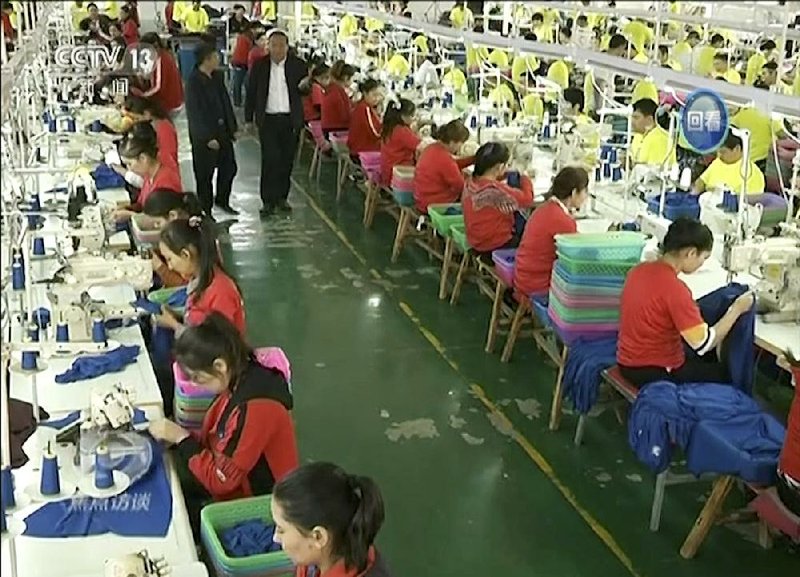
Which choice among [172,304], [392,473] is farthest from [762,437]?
[172,304]

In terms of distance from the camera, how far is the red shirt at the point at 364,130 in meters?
8.65

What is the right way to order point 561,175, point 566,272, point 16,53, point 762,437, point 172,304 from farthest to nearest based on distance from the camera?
point 561,175 → point 566,272 → point 172,304 → point 762,437 → point 16,53

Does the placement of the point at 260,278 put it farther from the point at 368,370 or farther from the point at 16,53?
A: the point at 16,53

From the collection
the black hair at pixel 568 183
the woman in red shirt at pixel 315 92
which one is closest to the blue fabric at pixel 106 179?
the black hair at pixel 568 183

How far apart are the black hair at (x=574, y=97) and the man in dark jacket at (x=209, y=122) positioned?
270 cm

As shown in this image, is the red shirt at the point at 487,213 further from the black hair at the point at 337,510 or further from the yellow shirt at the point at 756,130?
the black hair at the point at 337,510

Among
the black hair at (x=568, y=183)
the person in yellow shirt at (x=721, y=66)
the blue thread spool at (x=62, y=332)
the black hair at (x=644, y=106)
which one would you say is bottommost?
the blue thread spool at (x=62, y=332)

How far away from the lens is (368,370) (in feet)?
18.9

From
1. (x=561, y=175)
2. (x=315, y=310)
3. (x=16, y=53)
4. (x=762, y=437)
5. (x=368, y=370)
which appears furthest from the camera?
(x=315, y=310)

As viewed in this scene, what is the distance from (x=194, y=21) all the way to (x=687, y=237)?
1323 centimetres

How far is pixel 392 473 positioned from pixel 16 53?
7.72 feet

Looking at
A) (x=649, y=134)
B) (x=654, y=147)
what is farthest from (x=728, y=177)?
(x=649, y=134)

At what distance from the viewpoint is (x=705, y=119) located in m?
4.59

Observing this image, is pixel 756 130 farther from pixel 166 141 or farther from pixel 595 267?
pixel 166 141
